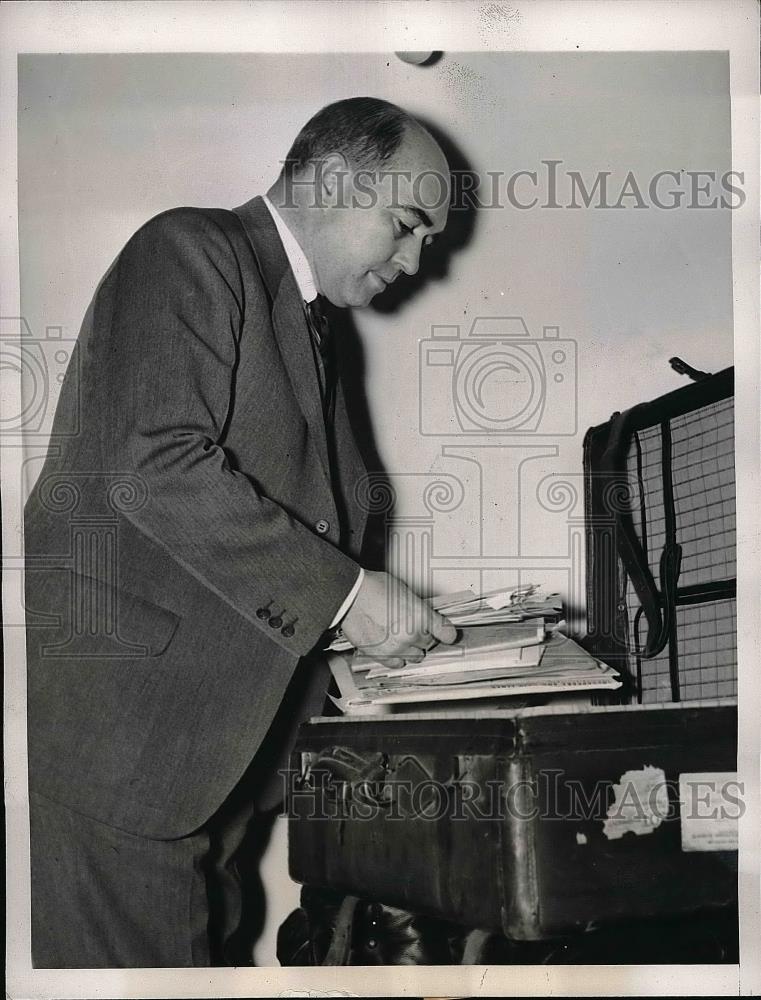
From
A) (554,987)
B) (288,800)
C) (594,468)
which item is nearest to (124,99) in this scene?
(594,468)

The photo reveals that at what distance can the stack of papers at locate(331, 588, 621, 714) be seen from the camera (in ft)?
4.43

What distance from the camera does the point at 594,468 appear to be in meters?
1.50

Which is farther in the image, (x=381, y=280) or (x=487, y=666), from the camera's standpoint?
(x=381, y=280)

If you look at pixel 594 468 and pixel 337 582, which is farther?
pixel 594 468

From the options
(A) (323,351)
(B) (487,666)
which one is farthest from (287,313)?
(B) (487,666)

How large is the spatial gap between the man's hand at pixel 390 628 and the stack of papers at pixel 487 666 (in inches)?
0.6

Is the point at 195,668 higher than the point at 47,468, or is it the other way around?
the point at 47,468

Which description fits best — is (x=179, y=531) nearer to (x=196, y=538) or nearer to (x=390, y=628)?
(x=196, y=538)

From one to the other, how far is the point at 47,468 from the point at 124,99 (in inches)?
22.5

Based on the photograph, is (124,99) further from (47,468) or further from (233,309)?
(47,468)

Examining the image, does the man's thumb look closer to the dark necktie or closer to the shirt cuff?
the shirt cuff

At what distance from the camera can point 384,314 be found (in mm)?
1480

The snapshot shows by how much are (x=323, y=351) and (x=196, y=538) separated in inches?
13.7

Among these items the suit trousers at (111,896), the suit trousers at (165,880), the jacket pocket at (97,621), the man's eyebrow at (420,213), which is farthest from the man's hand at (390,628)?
the man's eyebrow at (420,213)
